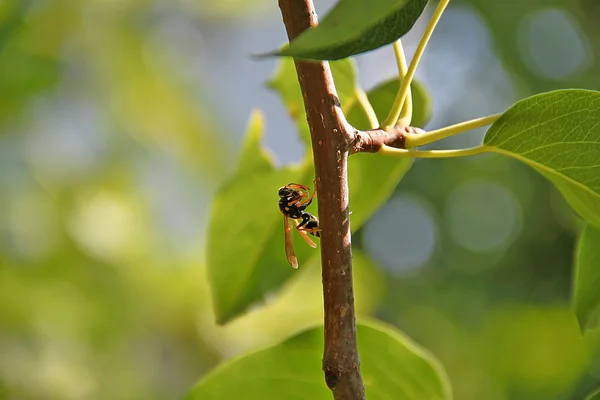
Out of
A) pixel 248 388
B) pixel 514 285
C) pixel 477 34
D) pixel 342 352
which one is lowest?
pixel 514 285

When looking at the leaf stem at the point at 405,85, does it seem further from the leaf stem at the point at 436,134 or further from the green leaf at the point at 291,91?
the green leaf at the point at 291,91

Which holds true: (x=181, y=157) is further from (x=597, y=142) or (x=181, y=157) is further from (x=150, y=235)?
(x=597, y=142)

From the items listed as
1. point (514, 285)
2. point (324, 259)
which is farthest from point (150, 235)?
point (514, 285)

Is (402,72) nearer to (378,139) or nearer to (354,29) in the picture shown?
(378,139)

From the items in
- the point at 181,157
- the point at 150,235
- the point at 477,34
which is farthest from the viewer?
the point at 477,34

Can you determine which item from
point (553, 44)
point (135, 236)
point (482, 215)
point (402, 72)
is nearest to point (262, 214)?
point (402, 72)

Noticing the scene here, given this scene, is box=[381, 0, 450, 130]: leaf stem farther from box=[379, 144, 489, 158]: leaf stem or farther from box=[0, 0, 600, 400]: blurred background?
box=[0, 0, 600, 400]: blurred background
